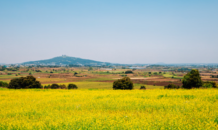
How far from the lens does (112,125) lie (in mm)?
7492

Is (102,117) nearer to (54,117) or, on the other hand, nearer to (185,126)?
(54,117)

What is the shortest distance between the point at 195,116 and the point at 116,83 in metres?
39.6

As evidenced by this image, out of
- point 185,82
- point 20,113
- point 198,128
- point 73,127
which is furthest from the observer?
point 185,82

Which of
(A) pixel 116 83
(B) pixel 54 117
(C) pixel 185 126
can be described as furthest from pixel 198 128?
(A) pixel 116 83

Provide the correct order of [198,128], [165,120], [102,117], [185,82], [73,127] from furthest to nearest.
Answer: [185,82], [102,117], [165,120], [73,127], [198,128]

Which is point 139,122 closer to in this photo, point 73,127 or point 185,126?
point 185,126

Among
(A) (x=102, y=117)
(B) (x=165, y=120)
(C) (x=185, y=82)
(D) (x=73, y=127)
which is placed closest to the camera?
(D) (x=73, y=127)

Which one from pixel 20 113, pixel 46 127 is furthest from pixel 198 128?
pixel 20 113

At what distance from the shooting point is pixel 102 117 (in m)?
8.74

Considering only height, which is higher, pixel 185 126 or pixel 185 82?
pixel 185 126

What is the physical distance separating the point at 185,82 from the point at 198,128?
143 ft

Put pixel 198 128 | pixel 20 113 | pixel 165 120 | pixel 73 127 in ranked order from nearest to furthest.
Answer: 1. pixel 198 128
2. pixel 73 127
3. pixel 165 120
4. pixel 20 113

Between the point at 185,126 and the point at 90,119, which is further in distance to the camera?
the point at 90,119

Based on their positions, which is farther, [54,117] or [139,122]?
[54,117]
